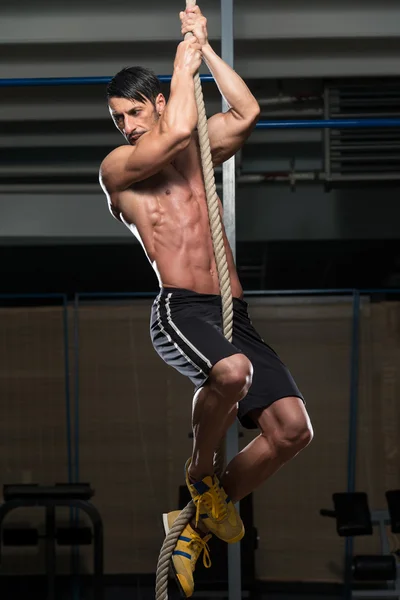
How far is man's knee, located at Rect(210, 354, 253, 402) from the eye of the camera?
8.16 ft

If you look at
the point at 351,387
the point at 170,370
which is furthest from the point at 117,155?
the point at 351,387

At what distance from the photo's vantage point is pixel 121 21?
4734 mm

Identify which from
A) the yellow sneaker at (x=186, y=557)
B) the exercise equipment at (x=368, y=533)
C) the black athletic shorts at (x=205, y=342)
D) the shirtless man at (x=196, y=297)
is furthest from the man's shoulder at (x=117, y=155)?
the exercise equipment at (x=368, y=533)

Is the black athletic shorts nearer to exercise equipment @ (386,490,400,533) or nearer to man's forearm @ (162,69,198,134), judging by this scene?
man's forearm @ (162,69,198,134)

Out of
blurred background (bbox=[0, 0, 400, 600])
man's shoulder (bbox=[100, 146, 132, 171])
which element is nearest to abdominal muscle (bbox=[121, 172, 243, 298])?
man's shoulder (bbox=[100, 146, 132, 171])

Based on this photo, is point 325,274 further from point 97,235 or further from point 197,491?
point 197,491

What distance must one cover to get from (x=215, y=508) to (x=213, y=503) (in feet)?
0.05

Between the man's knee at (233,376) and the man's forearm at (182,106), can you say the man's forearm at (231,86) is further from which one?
the man's knee at (233,376)

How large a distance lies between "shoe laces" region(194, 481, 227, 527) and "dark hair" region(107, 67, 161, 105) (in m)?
1.24

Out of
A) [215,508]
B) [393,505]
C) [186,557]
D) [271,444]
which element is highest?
[271,444]

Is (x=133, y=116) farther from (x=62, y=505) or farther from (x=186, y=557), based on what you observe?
(x=62, y=505)

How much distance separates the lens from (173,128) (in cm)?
253

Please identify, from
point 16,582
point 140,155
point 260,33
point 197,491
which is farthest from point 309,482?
point 140,155

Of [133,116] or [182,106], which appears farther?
[133,116]
